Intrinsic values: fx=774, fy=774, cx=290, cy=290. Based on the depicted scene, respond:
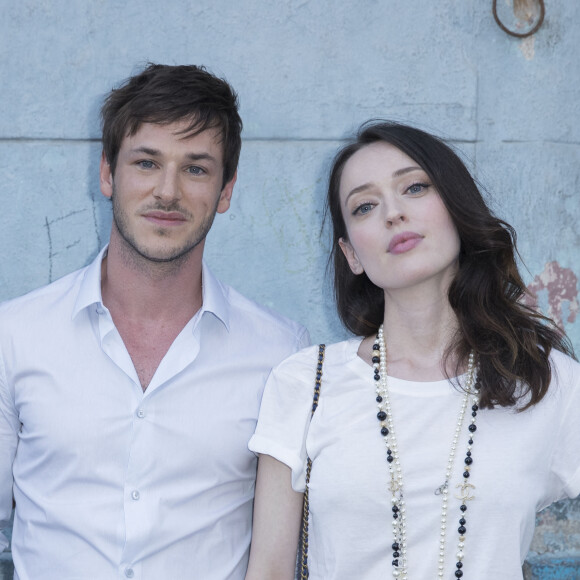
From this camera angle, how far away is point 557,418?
7.32 feet

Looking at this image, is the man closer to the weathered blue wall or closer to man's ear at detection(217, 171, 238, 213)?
man's ear at detection(217, 171, 238, 213)

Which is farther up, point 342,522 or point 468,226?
point 468,226

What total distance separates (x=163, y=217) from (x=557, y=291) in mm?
2112

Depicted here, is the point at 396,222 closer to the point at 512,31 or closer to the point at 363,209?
the point at 363,209

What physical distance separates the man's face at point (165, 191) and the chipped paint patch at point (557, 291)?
1814 mm

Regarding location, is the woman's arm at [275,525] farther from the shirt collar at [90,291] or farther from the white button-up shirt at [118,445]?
the shirt collar at [90,291]

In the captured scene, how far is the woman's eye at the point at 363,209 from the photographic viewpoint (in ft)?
8.17

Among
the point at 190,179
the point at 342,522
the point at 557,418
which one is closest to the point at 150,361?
the point at 190,179

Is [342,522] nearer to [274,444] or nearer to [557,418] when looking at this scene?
[274,444]

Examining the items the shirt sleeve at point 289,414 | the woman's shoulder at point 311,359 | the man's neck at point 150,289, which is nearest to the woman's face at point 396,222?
the woman's shoulder at point 311,359

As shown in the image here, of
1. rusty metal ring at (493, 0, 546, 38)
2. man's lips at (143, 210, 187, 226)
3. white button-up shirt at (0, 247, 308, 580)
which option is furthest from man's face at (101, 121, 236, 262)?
rusty metal ring at (493, 0, 546, 38)

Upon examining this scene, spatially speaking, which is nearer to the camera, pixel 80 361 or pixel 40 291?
pixel 80 361

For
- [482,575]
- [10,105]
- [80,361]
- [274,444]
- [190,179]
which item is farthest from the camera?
[10,105]

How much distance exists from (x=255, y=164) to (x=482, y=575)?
2196 mm
